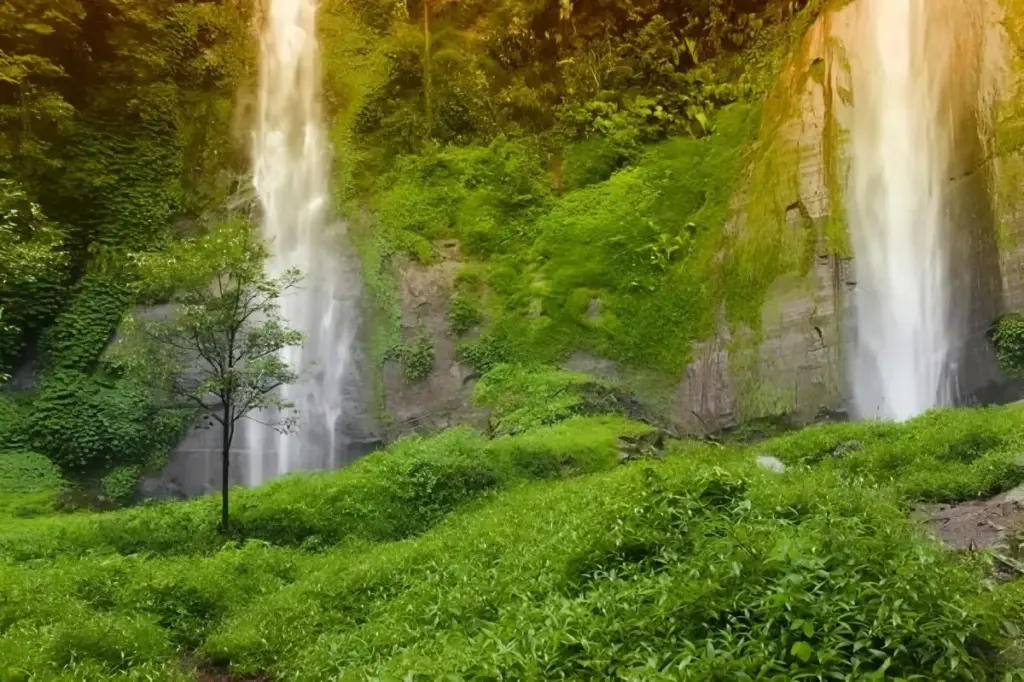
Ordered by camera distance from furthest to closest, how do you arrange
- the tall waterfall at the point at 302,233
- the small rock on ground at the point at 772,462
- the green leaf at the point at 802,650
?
the tall waterfall at the point at 302,233, the small rock on ground at the point at 772,462, the green leaf at the point at 802,650

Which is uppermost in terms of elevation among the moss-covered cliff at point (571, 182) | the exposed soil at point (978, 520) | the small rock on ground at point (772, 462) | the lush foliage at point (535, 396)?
the moss-covered cliff at point (571, 182)

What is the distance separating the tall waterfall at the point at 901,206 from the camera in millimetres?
→ 13789

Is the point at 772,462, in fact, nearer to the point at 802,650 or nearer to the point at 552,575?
the point at 552,575

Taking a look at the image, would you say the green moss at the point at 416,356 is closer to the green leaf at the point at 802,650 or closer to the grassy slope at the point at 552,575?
the grassy slope at the point at 552,575

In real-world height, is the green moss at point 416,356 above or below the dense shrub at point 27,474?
above

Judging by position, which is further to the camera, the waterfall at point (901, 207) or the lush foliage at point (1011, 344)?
the waterfall at point (901, 207)

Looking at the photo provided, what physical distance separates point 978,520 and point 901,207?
9.90 meters

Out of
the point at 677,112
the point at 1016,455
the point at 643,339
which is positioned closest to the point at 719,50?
the point at 677,112

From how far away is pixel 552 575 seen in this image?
17.5ft

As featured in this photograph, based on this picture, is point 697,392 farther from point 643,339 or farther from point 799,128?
point 799,128

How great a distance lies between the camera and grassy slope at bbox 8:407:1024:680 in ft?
12.3

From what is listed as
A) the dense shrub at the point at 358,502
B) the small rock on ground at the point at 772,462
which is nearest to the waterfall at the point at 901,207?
the small rock on ground at the point at 772,462

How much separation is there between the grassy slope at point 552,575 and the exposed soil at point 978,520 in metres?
0.41

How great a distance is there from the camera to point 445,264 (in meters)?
17.4
